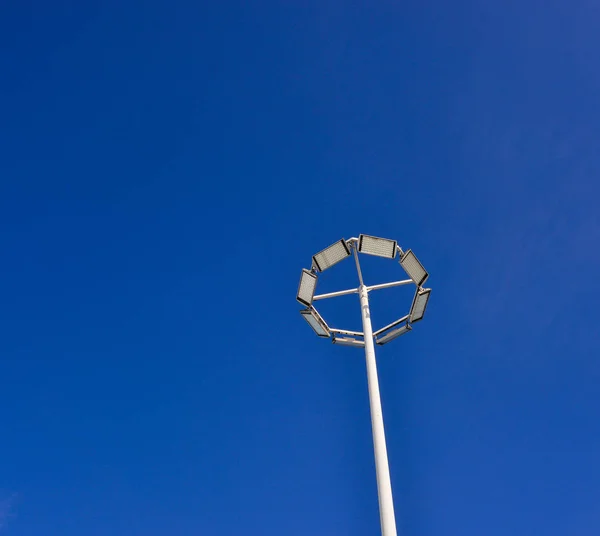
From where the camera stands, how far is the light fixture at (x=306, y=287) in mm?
13023

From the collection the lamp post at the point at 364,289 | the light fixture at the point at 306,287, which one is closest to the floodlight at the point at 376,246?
the lamp post at the point at 364,289

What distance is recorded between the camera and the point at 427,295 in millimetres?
12531

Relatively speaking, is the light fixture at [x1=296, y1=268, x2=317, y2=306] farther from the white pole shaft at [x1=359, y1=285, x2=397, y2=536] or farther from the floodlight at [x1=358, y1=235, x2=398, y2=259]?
the floodlight at [x1=358, y1=235, x2=398, y2=259]

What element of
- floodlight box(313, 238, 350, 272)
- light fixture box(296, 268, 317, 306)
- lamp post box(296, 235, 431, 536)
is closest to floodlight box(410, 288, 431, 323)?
lamp post box(296, 235, 431, 536)

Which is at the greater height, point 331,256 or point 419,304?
point 331,256

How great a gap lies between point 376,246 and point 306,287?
226 centimetres

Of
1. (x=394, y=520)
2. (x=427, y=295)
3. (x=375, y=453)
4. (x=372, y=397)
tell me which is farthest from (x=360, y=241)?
(x=394, y=520)

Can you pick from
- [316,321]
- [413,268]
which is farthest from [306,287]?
[413,268]

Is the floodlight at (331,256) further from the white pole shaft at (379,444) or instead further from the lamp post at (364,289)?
the white pole shaft at (379,444)

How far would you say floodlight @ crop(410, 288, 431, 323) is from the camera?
1249 cm

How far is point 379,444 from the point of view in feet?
32.4

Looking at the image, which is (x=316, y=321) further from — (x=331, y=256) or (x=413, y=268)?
(x=413, y=268)

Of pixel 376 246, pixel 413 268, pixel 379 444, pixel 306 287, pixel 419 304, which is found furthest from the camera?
pixel 376 246

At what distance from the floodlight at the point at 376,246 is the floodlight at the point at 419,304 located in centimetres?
143
